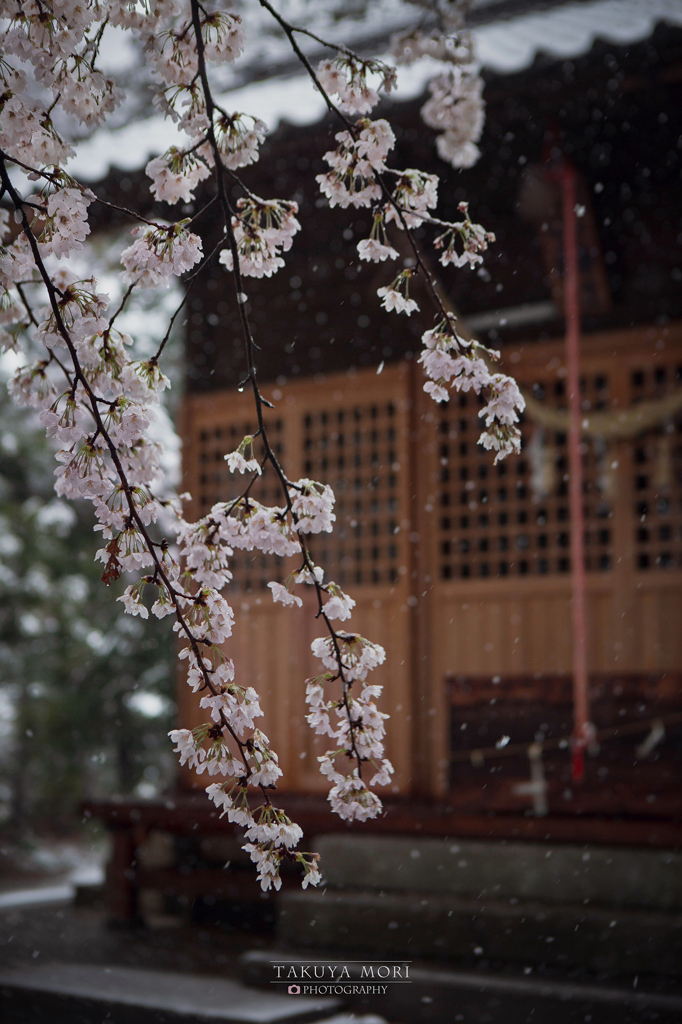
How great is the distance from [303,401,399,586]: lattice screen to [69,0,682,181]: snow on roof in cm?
193

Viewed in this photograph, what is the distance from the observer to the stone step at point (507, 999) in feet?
12.6

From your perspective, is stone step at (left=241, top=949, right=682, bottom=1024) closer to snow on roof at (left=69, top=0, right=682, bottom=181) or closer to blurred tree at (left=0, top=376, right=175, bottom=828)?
snow on roof at (left=69, top=0, right=682, bottom=181)

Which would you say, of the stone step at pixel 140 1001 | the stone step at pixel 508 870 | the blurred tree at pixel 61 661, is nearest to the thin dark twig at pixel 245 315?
the stone step at pixel 140 1001

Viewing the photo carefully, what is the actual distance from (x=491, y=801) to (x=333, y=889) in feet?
3.38

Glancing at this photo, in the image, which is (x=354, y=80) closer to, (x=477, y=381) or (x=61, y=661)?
(x=477, y=381)

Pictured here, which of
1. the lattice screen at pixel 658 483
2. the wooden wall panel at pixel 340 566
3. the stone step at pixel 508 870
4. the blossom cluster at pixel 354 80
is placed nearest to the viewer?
the blossom cluster at pixel 354 80

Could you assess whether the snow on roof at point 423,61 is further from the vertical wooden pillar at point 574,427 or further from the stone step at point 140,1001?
the stone step at point 140,1001

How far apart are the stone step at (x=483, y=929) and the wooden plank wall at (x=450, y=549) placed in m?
0.99

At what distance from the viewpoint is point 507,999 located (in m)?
4.06

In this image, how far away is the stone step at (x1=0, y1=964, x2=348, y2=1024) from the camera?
381 centimetres

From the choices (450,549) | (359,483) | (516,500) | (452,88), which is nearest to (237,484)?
(359,483)

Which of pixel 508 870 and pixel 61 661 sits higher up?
pixel 61 661

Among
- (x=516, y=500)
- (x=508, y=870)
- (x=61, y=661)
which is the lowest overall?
(x=508, y=870)

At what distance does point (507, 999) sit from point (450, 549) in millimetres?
2697
